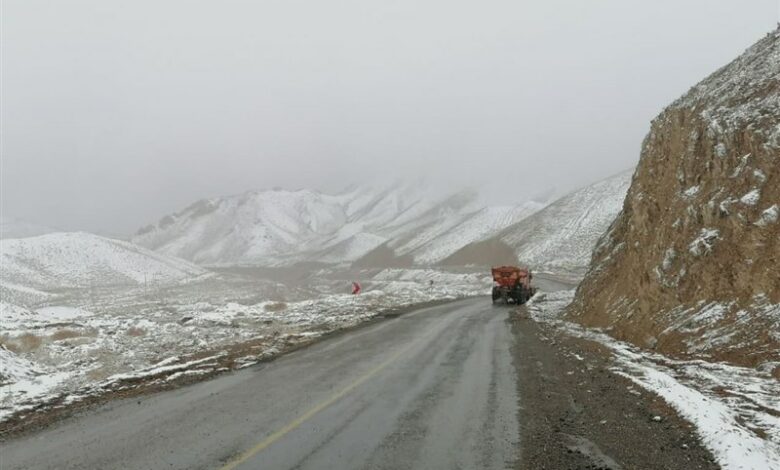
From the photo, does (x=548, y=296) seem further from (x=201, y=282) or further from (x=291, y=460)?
(x=201, y=282)

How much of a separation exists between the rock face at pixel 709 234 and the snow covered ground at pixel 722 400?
2.94 ft

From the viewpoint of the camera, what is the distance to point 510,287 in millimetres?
38406

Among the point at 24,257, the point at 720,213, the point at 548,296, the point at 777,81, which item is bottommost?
the point at 548,296

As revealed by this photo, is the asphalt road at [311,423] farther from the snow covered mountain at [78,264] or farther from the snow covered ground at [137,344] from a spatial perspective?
the snow covered mountain at [78,264]

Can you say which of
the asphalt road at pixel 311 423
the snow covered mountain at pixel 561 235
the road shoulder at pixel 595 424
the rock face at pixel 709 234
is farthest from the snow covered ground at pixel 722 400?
the snow covered mountain at pixel 561 235

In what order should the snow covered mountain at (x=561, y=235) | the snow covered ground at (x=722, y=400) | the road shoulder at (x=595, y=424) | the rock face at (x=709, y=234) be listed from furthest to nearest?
the snow covered mountain at (x=561, y=235) < the rock face at (x=709, y=234) < the road shoulder at (x=595, y=424) < the snow covered ground at (x=722, y=400)

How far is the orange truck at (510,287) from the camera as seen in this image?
3825 centimetres

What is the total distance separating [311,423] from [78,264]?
146m

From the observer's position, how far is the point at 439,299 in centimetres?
4303

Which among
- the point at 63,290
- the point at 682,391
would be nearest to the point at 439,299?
the point at 682,391

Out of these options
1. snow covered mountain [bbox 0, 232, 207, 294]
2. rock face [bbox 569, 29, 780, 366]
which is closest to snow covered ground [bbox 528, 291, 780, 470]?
rock face [bbox 569, 29, 780, 366]

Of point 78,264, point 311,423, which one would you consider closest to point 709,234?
point 311,423

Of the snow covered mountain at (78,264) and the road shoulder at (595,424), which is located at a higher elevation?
the snow covered mountain at (78,264)

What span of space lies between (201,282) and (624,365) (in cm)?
12709
